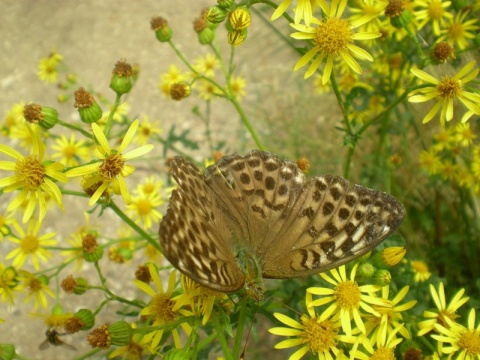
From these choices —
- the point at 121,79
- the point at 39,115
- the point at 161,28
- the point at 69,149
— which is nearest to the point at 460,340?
the point at 121,79

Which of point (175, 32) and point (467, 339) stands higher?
point (175, 32)

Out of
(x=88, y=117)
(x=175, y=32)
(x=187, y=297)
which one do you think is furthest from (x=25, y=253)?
(x=175, y=32)

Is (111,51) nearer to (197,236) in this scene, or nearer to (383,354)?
(197,236)

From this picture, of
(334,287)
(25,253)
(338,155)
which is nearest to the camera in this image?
(334,287)

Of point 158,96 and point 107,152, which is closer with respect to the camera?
point 107,152

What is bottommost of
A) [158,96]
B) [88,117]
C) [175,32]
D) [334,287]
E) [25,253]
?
[25,253]

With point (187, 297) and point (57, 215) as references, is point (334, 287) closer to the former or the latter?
point (187, 297)

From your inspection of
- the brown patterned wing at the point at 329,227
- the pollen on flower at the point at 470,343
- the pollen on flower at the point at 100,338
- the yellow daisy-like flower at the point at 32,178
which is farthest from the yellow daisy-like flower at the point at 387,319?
the yellow daisy-like flower at the point at 32,178
